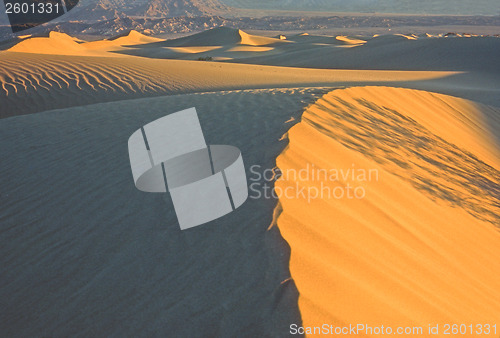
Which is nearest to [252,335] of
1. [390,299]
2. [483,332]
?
[390,299]

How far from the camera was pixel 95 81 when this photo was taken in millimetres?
13000

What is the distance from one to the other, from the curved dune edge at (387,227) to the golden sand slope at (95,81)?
6997 mm

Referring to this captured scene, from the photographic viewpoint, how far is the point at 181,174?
4.66 metres

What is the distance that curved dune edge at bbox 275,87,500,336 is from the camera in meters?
2.79

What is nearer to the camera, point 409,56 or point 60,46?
point 409,56

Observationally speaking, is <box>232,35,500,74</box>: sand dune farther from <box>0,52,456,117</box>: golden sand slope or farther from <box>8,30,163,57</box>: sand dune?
<box>8,30,163,57</box>: sand dune

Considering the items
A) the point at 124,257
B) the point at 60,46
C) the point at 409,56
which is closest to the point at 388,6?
the point at 60,46

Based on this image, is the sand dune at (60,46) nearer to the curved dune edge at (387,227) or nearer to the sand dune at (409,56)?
the sand dune at (409,56)

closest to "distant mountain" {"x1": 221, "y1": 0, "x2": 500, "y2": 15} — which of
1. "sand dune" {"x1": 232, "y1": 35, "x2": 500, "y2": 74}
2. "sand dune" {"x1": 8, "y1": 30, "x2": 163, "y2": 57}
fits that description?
"sand dune" {"x1": 8, "y1": 30, "x2": 163, "y2": 57}

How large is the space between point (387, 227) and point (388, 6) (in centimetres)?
18232

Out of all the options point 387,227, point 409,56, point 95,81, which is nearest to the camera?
point 387,227

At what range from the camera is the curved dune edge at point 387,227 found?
110 inches

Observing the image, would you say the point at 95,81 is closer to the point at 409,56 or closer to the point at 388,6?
the point at 409,56

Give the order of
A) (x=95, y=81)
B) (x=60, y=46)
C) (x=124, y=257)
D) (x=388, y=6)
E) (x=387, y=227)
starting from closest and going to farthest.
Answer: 1. (x=124, y=257)
2. (x=387, y=227)
3. (x=95, y=81)
4. (x=60, y=46)
5. (x=388, y=6)
